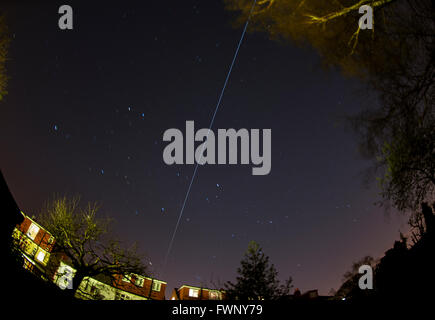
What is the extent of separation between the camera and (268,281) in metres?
32.1

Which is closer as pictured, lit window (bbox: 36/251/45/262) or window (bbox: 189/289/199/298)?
lit window (bbox: 36/251/45/262)

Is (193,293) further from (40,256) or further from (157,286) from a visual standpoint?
(40,256)

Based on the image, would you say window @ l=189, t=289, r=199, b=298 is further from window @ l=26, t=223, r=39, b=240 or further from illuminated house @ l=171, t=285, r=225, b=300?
window @ l=26, t=223, r=39, b=240

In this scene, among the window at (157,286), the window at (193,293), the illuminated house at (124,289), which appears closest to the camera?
the illuminated house at (124,289)

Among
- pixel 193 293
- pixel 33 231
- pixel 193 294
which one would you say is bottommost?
pixel 193 294

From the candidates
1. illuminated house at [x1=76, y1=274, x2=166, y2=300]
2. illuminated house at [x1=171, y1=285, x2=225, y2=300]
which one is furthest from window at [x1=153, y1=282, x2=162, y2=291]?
illuminated house at [x1=171, y1=285, x2=225, y2=300]

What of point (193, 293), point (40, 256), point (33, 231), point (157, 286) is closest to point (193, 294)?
point (193, 293)

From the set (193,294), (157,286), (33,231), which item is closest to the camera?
(33,231)

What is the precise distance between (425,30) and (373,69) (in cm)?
184

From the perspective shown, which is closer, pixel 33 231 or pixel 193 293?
pixel 33 231

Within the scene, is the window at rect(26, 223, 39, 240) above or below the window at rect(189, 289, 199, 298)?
above

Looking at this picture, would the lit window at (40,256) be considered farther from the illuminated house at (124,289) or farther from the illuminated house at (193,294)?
the illuminated house at (193,294)

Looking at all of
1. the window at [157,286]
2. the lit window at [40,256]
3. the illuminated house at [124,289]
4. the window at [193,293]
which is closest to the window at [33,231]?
the lit window at [40,256]
